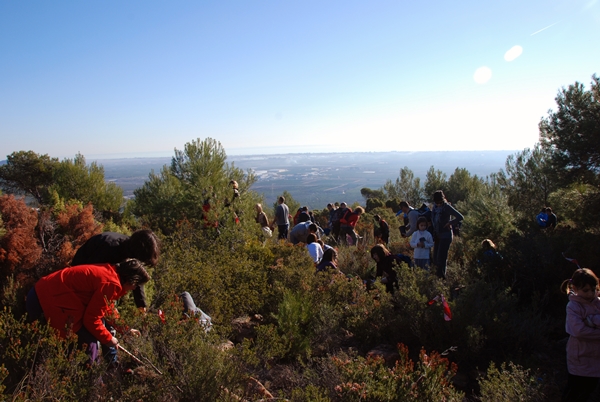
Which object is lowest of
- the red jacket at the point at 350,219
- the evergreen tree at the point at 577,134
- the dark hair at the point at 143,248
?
the red jacket at the point at 350,219

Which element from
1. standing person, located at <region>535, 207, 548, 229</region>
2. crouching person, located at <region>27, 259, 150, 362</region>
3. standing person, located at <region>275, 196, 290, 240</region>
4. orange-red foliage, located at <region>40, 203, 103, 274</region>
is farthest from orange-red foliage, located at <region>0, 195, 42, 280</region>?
standing person, located at <region>535, 207, 548, 229</region>

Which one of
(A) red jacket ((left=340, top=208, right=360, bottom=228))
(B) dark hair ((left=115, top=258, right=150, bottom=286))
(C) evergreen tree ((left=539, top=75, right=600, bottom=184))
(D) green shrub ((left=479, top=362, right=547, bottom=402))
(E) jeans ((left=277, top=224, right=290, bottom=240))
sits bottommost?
(E) jeans ((left=277, top=224, right=290, bottom=240))

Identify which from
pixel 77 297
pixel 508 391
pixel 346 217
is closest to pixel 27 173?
pixel 346 217

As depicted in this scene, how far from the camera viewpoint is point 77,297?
7.88ft

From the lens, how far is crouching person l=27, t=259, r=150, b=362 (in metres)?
2.38

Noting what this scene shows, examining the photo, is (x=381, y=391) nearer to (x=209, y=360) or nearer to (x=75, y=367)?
(x=209, y=360)

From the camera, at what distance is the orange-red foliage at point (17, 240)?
148 inches

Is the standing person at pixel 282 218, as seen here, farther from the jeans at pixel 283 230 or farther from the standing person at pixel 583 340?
the standing person at pixel 583 340

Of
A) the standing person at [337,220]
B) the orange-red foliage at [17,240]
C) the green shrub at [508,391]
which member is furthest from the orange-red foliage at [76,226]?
the standing person at [337,220]

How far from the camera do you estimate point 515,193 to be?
20.8 meters

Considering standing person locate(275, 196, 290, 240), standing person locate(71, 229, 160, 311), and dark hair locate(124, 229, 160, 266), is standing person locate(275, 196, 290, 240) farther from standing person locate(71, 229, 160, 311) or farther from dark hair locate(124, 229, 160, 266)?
dark hair locate(124, 229, 160, 266)

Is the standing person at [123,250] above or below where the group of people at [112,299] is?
above

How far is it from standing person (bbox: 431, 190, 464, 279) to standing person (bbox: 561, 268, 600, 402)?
300 cm

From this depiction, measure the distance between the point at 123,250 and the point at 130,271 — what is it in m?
0.27
